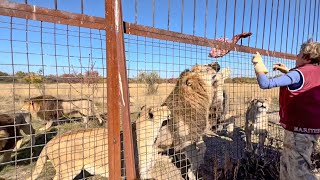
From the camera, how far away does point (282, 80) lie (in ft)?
9.35

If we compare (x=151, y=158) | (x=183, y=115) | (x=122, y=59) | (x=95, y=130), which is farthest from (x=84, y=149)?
(x=122, y=59)

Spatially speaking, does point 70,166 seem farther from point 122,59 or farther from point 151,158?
point 122,59

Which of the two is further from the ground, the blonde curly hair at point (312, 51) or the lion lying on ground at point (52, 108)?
the blonde curly hair at point (312, 51)

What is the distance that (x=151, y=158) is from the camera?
4.56 metres

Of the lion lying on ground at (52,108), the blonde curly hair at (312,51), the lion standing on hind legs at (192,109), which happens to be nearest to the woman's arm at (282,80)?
the blonde curly hair at (312,51)

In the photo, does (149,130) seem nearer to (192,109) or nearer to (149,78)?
(192,109)

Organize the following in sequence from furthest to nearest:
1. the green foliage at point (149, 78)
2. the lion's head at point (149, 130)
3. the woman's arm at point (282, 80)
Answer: the lion's head at point (149, 130), the green foliage at point (149, 78), the woman's arm at point (282, 80)

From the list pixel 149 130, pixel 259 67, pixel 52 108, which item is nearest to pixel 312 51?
pixel 259 67

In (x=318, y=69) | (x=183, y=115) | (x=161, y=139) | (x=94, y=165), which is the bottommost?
(x=94, y=165)

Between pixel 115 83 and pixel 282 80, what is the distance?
5.30ft

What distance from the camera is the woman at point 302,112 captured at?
3.18m

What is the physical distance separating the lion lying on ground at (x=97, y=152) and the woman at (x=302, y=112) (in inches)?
70.8

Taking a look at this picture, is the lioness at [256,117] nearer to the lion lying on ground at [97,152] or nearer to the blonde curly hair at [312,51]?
the lion lying on ground at [97,152]

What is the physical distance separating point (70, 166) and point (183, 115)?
185cm
